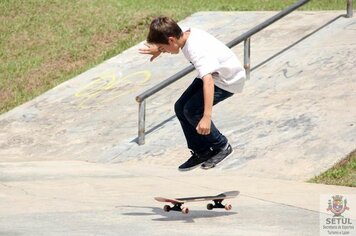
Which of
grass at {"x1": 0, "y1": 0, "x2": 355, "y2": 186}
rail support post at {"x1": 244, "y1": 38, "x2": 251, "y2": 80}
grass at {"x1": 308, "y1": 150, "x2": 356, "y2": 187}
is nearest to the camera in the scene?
grass at {"x1": 308, "y1": 150, "x2": 356, "y2": 187}

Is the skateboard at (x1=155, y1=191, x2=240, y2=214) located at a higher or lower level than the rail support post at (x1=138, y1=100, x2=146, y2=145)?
higher

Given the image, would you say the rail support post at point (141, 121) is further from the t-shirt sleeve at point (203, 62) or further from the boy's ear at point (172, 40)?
the t-shirt sleeve at point (203, 62)

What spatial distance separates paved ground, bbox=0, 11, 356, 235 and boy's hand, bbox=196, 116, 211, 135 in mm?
740

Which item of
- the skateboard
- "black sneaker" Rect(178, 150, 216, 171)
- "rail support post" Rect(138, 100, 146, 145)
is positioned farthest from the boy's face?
"rail support post" Rect(138, 100, 146, 145)

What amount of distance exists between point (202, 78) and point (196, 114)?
522 mm

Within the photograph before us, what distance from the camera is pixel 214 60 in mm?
8305

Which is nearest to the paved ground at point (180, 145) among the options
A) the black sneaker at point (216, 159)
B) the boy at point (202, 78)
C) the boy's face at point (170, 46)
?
the black sneaker at point (216, 159)

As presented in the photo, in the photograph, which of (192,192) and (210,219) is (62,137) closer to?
(192,192)

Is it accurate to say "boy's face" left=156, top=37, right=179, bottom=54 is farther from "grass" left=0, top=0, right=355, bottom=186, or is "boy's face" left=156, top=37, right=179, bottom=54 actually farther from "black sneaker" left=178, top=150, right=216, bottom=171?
"grass" left=0, top=0, right=355, bottom=186

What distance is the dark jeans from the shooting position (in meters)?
8.62

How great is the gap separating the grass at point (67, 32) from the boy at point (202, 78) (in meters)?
8.07

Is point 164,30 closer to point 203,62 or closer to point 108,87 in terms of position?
point 203,62

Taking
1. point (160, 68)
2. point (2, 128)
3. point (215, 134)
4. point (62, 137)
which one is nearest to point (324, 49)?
point (160, 68)

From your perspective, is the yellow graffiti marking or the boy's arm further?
the yellow graffiti marking
